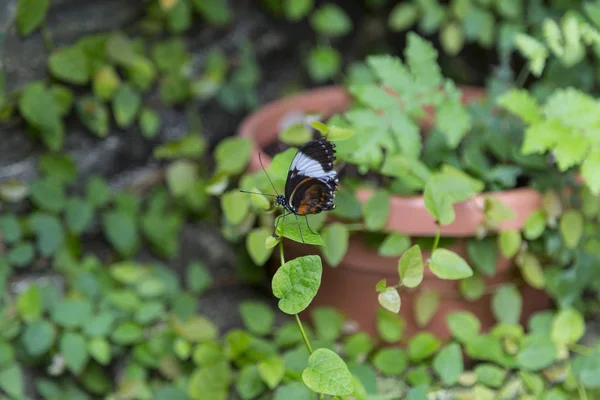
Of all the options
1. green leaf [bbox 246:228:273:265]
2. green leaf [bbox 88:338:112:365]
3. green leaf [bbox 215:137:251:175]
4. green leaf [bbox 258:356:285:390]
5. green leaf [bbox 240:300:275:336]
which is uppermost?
green leaf [bbox 215:137:251:175]

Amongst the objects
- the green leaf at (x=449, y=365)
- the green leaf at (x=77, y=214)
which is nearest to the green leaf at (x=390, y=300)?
the green leaf at (x=449, y=365)

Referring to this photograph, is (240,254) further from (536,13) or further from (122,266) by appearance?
(536,13)

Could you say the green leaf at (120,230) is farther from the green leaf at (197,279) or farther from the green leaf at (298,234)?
the green leaf at (298,234)

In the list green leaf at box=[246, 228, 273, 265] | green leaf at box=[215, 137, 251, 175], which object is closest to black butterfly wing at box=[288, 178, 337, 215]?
green leaf at box=[246, 228, 273, 265]

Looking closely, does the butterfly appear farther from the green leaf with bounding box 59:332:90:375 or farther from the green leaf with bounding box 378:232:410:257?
the green leaf with bounding box 59:332:90:375

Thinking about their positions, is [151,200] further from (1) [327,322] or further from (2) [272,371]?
(2) [272,371]
